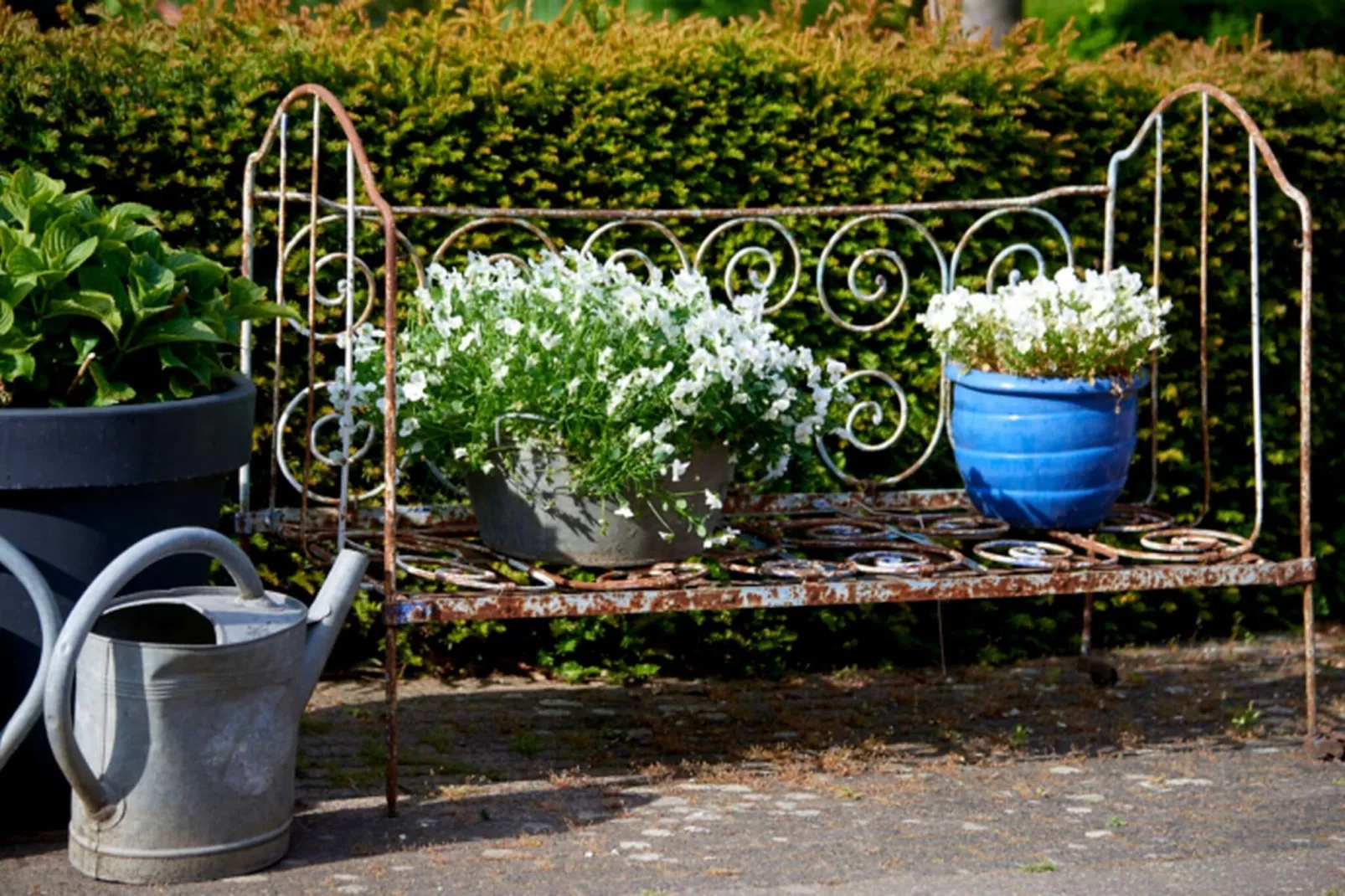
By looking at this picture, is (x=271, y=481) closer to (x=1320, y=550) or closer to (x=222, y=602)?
(x=222, y=602)

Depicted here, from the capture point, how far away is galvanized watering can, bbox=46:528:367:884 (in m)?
3.13

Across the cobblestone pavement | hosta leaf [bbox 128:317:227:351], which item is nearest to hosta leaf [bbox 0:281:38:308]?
hosta leaf [bbox 128:317:227:351]

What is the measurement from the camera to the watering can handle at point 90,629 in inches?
120

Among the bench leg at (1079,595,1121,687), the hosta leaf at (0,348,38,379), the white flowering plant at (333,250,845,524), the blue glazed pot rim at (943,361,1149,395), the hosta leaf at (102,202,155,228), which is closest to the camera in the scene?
the hosta leaf at (0,348,38,379)

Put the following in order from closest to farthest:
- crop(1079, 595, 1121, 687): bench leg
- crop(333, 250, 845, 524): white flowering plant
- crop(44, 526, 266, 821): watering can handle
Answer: crop(44, 526, 266, 821): watering can handle
crop(333, 250, 845, 524): white flowering plant
crop(1079, 595, 1121, 687): bench leg

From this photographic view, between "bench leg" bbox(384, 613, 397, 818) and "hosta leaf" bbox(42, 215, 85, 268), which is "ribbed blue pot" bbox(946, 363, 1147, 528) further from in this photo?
"hosta leaf" bbox(42, 215, 85, 268)

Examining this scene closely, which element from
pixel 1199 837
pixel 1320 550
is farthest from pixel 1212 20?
pixel 1199 837

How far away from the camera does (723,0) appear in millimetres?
7930

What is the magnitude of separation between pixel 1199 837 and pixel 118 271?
8.09ft

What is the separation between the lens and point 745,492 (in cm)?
454

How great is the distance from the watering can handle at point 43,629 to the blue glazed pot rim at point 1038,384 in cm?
218

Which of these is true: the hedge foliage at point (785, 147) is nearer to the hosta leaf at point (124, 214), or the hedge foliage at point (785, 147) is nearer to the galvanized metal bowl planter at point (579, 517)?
the hosta leaf at point (124, 214)

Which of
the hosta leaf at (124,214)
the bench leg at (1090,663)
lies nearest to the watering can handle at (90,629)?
the hosta leaf at (124,214)

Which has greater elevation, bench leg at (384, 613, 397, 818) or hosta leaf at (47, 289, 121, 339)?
hosta leaf at (47, 289, 121, 339)
